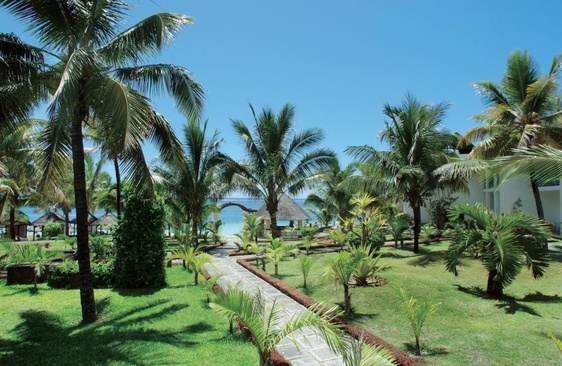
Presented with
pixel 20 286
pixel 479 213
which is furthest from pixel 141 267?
pixel 479 213

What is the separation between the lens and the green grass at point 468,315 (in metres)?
4.80

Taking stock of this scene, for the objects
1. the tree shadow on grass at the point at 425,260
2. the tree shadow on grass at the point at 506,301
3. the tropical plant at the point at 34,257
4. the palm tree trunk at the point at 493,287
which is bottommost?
the tree shadow on grass at the point at 506,301

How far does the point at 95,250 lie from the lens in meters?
14.0

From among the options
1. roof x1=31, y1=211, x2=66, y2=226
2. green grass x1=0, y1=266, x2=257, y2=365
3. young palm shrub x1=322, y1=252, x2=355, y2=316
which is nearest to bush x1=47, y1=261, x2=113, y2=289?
green grass x1=0, y1=266, x2=257, y2=365

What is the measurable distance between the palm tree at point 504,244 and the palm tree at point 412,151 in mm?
Result: 5918

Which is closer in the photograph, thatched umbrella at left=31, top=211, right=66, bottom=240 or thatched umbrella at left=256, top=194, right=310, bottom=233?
thatched umbrella at left=256, top=194, right=310, bottom=233

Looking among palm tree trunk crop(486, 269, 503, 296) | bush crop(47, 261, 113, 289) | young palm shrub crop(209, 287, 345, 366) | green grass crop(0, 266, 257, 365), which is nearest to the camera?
young palm shrub crop(209, 287, 345, 366)

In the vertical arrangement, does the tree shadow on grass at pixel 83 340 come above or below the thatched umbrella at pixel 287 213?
below

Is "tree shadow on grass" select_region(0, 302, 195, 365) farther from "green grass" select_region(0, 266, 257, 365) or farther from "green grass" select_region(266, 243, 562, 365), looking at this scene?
"green grass" select_region(266, 243, 562, 365)

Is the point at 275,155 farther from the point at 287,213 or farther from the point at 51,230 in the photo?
the point at 51,230

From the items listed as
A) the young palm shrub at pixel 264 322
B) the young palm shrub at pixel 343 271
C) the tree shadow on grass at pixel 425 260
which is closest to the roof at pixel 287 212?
the tree shadow on grass at pixel 425 260

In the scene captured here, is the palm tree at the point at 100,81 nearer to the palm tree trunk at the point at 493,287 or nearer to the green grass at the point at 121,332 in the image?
the green grass at the point at 121,332

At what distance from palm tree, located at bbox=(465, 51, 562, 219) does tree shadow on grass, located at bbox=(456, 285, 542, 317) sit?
743 centimetres

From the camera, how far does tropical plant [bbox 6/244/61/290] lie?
1038cm
